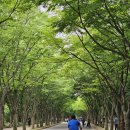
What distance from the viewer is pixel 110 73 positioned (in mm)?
25531

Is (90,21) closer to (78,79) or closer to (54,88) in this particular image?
(78,79)

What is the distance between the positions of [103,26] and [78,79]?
2962cm

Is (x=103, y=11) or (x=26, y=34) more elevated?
(x=26, y=34)

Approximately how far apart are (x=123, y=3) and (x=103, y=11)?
0.80m

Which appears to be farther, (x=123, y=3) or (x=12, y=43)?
(x=12, y=43)

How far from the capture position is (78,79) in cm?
4509

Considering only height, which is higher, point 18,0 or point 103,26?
point 18,0

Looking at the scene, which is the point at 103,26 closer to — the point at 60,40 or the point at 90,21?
the point at 90,21

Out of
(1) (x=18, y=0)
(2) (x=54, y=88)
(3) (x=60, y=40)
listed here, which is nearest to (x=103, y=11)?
(1) (x=18, y=0)

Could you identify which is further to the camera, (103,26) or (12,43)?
(12,43)

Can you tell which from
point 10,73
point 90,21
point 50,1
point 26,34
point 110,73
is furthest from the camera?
point 10,73

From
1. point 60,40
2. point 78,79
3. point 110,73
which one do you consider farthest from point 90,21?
point 78,79

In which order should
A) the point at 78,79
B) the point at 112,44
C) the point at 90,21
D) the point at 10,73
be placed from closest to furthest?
the point at 90,21 → the point at 112,44 → the point at 10,73 → the point at 78,79

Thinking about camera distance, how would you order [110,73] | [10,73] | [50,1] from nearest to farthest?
[50,1] → [110,73] → [10,73]
